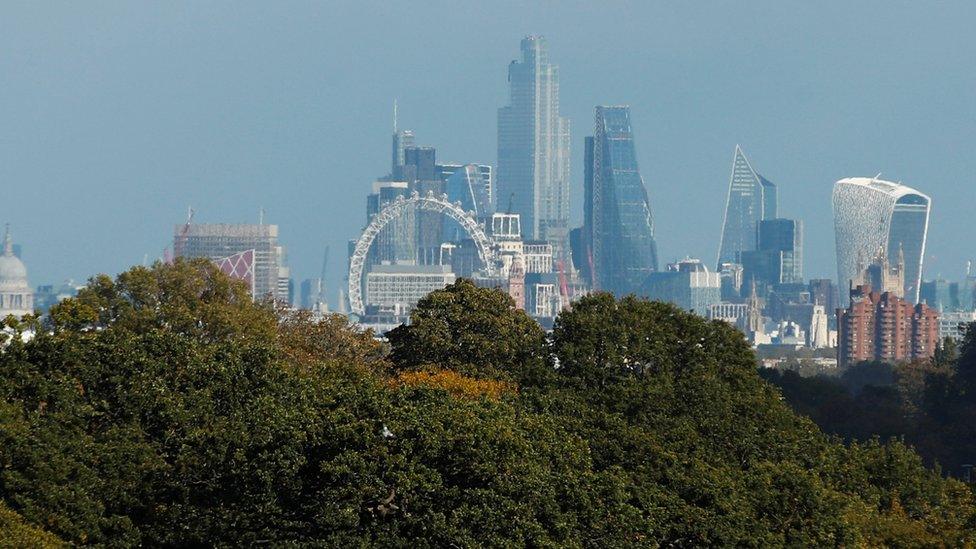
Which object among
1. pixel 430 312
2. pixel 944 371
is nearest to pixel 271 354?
pixel 430 312

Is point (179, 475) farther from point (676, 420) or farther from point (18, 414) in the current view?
point (676, 420)

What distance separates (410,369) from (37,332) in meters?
19.4

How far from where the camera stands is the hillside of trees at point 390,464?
47.1 meters

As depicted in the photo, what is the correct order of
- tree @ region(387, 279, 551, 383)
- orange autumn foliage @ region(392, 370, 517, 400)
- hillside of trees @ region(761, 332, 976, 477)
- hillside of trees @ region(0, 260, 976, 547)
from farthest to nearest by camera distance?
hillside of trees @ region(761, 332, 976, 477) < tree @ region(387, 279, 551, 383) < orange autumn foliage @ region(392, 370, 517, 400) < hillside of trees @ region(0, 260, 976, 547)

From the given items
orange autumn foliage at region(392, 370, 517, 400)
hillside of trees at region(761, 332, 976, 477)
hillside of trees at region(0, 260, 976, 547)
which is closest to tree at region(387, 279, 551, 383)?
orange autumn foliage at region(392, 370, 517, 400)

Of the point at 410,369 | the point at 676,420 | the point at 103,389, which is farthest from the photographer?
the point at 410,369

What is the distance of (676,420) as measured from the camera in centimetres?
6644

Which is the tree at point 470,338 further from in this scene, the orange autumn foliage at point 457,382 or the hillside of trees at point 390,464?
the hillside of trees at point 390,464

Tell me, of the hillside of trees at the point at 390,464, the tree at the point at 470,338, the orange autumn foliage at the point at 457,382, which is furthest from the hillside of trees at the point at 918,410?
the hillside of trees at the point at 390,464

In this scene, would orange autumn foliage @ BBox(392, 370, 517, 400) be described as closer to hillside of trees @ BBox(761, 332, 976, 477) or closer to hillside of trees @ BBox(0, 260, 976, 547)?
hillside of trees @ BBox(0, 260, 976, 547)

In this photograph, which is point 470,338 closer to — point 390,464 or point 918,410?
point 390,464

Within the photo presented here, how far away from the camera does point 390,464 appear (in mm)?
47094

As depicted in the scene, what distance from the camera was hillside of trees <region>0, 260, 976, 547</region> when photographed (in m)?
47.1

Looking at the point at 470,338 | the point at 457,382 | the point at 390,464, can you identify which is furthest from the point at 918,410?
the point at 390,464
